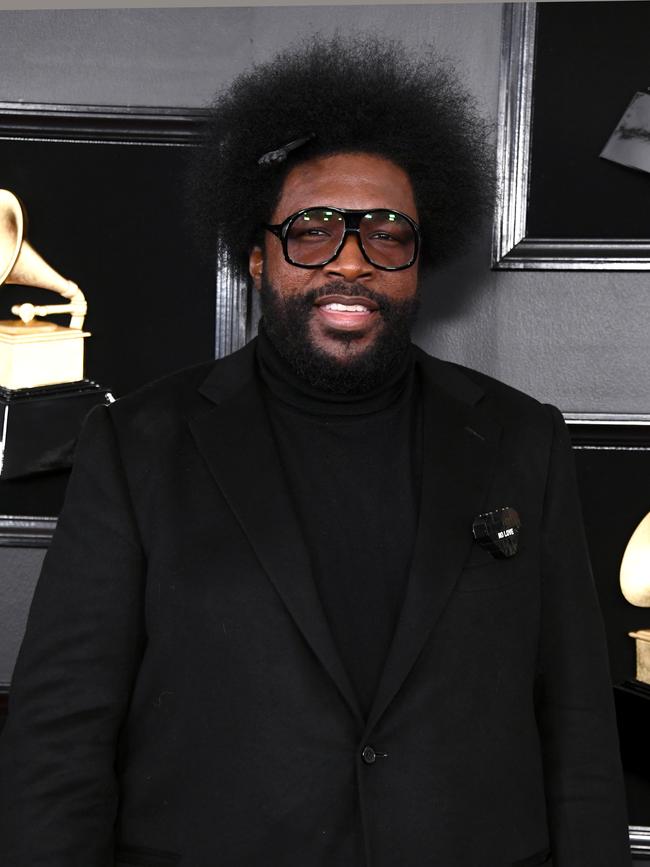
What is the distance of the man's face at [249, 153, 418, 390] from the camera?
1899 mm

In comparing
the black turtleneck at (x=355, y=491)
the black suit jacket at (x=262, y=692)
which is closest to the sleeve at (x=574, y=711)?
the black suit jacket at (x=262, y=692)

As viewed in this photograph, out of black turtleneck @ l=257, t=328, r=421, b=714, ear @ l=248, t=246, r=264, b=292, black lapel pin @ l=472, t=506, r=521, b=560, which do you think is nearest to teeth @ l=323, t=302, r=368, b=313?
black turtleneck @ l=257, t=328, r=421, b=714

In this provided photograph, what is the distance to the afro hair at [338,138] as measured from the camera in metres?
2.04

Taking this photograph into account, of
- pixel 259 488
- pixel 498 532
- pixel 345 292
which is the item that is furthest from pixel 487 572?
pixel 345 292

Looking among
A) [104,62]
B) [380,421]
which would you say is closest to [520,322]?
[380,421]

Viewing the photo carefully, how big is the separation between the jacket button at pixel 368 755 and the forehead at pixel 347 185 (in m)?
0.86

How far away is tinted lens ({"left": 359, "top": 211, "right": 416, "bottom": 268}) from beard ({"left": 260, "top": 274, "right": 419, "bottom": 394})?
7cm

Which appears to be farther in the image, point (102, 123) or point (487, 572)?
point (102, 123)

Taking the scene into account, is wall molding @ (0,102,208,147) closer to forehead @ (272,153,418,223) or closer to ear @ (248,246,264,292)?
ear @ (248,246,264,292)

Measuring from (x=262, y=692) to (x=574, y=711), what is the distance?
517mm

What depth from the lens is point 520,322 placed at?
101 inches

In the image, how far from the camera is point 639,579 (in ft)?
8.32

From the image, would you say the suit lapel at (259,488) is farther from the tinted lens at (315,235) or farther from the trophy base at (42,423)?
the trophy base at (42,423)

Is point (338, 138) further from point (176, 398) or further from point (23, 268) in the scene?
point (23, 268)
